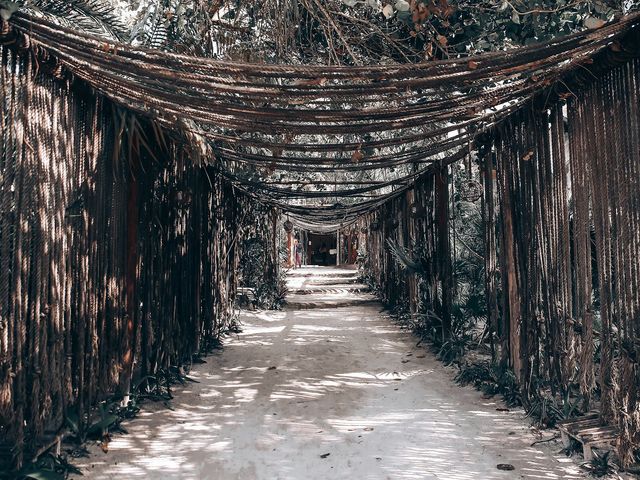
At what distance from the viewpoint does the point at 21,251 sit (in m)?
2.85

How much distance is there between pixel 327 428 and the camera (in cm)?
412

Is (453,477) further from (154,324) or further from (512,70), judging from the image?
(154,324)

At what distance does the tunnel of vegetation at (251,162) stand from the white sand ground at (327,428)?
37 cm

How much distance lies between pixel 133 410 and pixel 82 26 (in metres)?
3.36

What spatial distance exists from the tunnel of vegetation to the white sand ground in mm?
368

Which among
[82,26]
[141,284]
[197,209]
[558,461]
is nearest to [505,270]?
[558,461]

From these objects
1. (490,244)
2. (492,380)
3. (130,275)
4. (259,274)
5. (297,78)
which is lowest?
(492,380)

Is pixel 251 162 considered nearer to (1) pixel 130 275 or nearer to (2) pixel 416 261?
(1) pixel 130 275

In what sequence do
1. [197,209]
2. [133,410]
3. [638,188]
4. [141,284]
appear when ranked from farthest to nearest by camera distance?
[197,209] < [141,284] < [133,410] < [638,188]

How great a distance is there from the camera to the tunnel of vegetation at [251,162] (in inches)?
112

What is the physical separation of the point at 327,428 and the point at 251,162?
119 inches

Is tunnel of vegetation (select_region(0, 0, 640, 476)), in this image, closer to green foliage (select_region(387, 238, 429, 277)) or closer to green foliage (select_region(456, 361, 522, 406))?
green foliage (select_region(456, 361, 522, 406))

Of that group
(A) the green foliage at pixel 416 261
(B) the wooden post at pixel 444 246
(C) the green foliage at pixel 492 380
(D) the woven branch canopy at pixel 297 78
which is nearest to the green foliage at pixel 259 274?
(A) the green foliage at pixel 416 261

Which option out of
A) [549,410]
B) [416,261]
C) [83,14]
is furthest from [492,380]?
[83,14]
